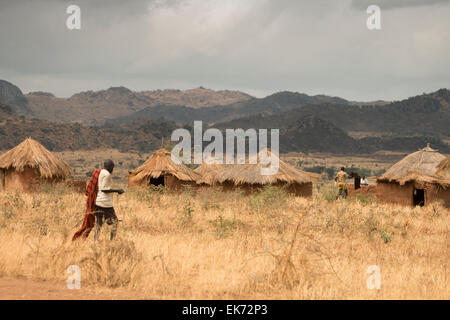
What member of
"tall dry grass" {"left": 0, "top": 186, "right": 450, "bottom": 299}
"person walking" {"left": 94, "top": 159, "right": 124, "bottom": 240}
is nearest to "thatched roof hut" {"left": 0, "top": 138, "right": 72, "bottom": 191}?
"tall dry grass" {"left": 0, "top": 186, "right": 450, "bottom": 299}

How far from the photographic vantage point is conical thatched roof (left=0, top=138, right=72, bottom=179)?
16.6 meters

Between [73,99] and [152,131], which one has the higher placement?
[73,99]

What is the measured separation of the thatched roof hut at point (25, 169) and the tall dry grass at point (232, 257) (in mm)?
6606

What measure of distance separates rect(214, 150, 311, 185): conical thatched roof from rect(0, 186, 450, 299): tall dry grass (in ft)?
23.0

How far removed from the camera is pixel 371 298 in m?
5.07

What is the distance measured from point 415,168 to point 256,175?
5.50 meters

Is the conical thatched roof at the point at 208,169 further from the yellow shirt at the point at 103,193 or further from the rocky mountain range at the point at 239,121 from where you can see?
the rocky mountain range at the point at 239,121

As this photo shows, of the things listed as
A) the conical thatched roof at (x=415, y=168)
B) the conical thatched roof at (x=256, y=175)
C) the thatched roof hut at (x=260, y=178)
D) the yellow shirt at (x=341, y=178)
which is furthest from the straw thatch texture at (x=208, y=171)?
the conical thatched roof at (x=415, y=168)

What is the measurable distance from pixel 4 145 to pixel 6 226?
2230 inches

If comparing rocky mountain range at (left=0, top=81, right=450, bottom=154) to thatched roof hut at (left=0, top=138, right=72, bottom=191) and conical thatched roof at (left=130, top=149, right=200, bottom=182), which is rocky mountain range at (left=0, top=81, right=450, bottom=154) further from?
thatched roof hut at (left=0, top=138, right=72, bottom=191)

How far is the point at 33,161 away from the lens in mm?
16641
